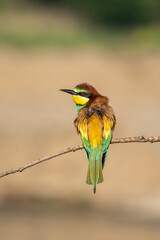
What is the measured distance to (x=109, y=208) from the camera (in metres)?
9.91

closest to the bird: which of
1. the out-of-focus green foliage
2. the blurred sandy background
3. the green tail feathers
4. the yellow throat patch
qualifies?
the green tail feathers

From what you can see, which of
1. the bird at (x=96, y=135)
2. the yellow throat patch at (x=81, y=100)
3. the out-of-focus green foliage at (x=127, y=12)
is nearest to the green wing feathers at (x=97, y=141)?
the bird at (x=96, y=135)

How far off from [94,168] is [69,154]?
640 cm

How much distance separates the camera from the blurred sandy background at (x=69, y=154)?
952 centimetres

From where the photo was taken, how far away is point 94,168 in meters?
3.87

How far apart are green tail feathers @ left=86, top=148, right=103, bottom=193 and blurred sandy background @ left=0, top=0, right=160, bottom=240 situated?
526 cm

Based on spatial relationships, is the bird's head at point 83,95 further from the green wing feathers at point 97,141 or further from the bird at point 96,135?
the green wing feathers at point 97,141

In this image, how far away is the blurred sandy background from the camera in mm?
9523

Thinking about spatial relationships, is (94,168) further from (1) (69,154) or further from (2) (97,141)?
(1) (69,154)

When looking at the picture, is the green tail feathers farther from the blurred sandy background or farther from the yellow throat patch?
the blurred sandy background

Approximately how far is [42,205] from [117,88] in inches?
147

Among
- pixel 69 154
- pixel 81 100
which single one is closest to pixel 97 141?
pixel 81 100

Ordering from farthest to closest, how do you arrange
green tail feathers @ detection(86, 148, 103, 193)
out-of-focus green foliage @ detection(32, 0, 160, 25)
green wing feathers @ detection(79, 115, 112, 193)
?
out-of-focus green foliage @ detection(32, 0, 160, 25) < green wing feathers @ detection(79, 115, 112, 193) < green tail feathers @ detection(86, 148, 103, 193)

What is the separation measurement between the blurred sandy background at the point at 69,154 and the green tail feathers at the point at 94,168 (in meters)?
5.26
